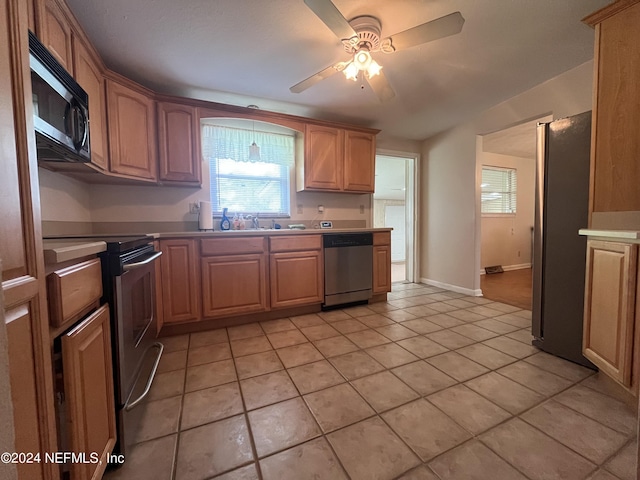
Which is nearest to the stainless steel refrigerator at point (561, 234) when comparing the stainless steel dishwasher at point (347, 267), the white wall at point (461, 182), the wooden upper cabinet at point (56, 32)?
the white wall at point (461, 182)

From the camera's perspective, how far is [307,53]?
206 cm

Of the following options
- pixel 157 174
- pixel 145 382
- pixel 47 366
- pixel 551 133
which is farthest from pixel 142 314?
pixel 551 133

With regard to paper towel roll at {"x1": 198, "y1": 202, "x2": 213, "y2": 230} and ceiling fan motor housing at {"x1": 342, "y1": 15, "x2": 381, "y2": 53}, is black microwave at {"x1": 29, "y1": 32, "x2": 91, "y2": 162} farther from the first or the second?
ceiling fan motor housing at {"x1": 342, "y1": 15, "x2": 381, "y2": 53}

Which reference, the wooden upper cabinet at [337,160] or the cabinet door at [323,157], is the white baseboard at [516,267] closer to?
the wooden upper cabinet at [337,160]

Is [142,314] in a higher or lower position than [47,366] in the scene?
lower

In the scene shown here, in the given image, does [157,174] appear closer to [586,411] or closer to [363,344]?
[363,344]

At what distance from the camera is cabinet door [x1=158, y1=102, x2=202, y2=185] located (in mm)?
2412

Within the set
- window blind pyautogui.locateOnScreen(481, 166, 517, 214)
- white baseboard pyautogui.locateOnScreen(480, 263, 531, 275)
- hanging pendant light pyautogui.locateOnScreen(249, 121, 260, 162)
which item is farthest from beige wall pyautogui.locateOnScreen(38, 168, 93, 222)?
white baseboard pyautogui.locateOnScreen(480, 263, 531, 275)

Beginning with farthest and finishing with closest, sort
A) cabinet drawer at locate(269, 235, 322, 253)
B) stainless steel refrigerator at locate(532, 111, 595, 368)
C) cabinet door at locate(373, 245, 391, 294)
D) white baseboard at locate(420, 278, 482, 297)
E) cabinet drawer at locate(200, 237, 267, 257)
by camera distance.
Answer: white baseboard at locate(420, 278, 482, 297), cabinet door at locate(373, 245, 391, 294), cabinet drawer at locate(269, 235, 322, 253), cabinet drawer at locate(200, 237, 267, 257), stainless steel refrigerator at locate(532, 111, 595, 368)

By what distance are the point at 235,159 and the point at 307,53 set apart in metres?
1.37

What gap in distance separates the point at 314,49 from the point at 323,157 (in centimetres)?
123

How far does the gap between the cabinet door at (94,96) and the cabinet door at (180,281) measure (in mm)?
778

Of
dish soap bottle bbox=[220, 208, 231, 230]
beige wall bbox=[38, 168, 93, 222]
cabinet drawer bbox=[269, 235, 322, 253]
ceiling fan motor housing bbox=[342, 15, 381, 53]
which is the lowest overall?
cabinet drawer bbox=[269, 235, 322, 253]

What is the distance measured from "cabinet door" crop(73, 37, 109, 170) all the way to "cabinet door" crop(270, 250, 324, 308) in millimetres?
1566
